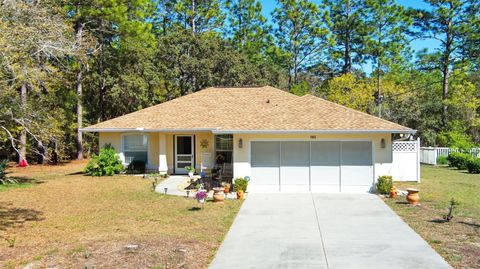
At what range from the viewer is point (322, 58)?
44719mm

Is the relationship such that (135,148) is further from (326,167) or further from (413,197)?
(413,197)

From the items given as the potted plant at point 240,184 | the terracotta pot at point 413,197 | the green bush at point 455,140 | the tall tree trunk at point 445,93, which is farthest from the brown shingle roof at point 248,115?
the tall tree trunk at point 445,93

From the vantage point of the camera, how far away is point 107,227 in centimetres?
1021

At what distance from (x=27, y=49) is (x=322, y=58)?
124 feet

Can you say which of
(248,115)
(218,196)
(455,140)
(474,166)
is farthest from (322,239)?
(455,140)

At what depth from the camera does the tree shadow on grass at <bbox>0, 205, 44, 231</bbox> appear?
10680 mm

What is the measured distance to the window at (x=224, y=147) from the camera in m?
20.7

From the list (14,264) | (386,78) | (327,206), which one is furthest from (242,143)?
(386,78)

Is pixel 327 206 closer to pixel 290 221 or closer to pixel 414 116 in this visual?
pixel 290 221

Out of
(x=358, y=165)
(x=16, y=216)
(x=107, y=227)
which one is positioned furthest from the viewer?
(x=358, y=165)

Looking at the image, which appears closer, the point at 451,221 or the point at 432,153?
the point at 451,221

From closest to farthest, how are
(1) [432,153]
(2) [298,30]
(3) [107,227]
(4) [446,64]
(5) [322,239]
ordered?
(5) [322,239] < (3) [107,227] < (1) [432,153] < (4) [446,64] < (2) [298,30]

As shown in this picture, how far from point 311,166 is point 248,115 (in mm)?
3846

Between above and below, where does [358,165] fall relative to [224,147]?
below
